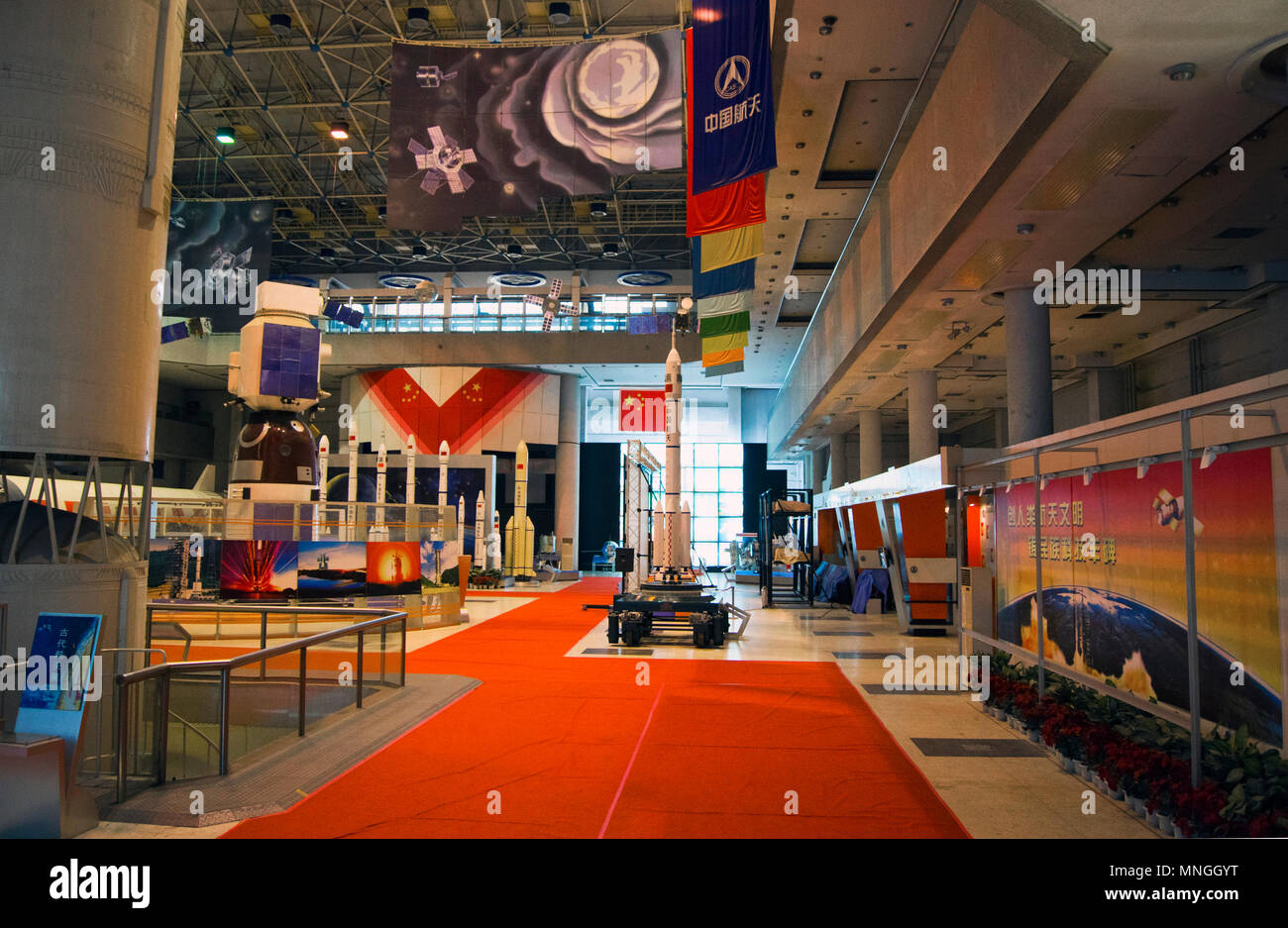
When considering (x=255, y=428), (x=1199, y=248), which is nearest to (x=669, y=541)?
(x=255, y=428)

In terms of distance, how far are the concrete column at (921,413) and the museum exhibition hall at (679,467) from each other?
15cm

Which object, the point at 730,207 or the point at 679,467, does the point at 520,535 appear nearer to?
the point at 679,467

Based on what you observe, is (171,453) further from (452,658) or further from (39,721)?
(39,721)

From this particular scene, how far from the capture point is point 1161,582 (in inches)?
225

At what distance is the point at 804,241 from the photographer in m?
19.8

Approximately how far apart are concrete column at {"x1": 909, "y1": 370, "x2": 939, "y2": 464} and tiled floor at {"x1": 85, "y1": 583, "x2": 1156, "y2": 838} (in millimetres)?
4599

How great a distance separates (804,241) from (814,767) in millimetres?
15559

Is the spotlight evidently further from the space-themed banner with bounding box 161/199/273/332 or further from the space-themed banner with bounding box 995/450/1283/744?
the space-themed banner with bounding box 995/450/1283/744

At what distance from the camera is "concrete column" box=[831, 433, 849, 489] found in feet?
109

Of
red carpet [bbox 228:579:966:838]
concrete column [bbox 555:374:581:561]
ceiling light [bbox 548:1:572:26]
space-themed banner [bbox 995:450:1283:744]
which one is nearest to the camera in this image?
space-themed banner [bbox 995:450:1283:744]

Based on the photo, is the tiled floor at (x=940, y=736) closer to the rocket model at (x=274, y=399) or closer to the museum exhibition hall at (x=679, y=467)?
the museum exhibition hall at (x=679, y=467)

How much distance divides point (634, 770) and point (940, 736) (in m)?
3.03

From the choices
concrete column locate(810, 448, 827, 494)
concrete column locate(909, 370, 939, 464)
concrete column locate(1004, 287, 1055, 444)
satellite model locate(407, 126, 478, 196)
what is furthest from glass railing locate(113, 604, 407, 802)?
concrete column locate(810, 448, 827, 494)

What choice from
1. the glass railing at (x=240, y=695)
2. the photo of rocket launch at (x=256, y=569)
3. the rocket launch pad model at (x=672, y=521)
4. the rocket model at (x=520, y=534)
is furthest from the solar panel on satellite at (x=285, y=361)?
the rocket model at (x=520, y=534)
